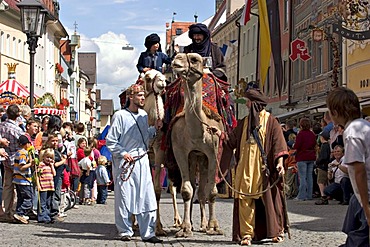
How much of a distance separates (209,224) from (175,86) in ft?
6.43

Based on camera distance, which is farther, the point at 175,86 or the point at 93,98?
the point at 93,98

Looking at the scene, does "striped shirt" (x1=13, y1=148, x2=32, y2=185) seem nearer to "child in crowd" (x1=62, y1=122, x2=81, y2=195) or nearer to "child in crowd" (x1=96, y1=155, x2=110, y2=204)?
"child in crowd" (x1=62, y1=122, x2=81, y2=195)

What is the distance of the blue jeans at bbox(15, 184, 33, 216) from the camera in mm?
13945

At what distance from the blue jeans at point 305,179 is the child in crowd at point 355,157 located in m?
14.3

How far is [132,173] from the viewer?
438 inches

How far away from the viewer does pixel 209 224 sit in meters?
11.8

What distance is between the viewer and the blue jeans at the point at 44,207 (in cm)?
1405

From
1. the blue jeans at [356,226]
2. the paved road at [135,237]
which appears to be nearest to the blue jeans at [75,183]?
the paved road at [135,237]

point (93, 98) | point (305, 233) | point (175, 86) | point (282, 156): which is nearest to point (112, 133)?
point (175, 86)

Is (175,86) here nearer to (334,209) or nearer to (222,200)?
(334,209)

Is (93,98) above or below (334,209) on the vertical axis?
above

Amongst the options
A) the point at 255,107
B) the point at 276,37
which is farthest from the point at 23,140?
the point at 276,37

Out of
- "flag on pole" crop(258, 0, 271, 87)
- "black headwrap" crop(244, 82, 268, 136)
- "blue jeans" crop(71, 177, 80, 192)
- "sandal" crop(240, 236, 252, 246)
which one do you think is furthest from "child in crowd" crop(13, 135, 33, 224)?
"flag on pole" crop(258, 0, 271, 87)

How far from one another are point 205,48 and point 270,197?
9.63ft
